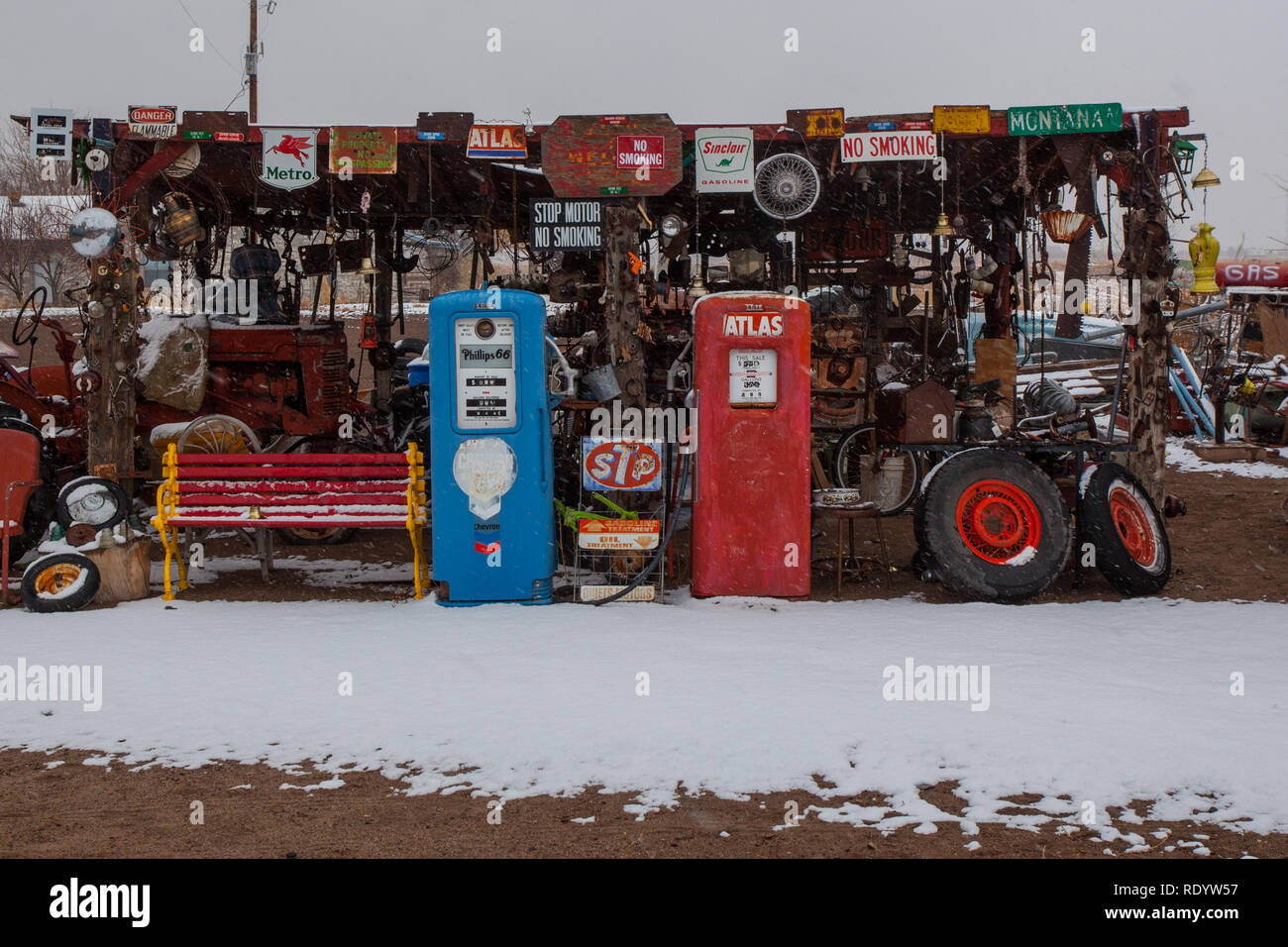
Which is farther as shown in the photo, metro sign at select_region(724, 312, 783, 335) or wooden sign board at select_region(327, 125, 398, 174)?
wooden sign board at select_region(327, 125, 398, 174)

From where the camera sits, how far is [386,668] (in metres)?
5.96

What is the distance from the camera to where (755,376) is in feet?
24.6

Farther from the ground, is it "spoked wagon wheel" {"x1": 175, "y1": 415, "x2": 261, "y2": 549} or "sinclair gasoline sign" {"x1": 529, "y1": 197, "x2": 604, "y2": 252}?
"sinclair gasoline sign" {"x1": 529, "y1": 197, "x2": 604, "y2": 252}

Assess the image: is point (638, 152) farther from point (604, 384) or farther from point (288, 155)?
point (288, 155)

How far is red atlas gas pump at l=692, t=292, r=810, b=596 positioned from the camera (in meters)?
7.47

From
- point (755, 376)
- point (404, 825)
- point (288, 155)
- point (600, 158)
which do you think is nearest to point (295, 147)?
point (288, 155)

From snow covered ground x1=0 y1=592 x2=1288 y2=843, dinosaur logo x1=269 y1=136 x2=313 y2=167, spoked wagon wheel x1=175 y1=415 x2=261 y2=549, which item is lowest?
snow covered ground x1=0 y1=592 x2=1288 y2=843

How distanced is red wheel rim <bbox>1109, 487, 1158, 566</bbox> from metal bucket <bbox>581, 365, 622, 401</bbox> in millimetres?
3764

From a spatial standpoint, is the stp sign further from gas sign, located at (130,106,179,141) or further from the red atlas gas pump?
gas sign, located at (130,106,179,141)

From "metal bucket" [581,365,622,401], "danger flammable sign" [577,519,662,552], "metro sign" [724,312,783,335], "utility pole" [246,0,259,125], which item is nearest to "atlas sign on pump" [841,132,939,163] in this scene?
"metro sign" [724,312,783,335]

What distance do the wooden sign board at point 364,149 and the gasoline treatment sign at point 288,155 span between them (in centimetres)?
18

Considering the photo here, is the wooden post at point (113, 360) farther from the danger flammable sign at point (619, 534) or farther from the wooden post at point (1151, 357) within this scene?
the wooden post at point (1151, 357)

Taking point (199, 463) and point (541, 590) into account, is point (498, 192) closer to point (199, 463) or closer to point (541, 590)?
point (199, 463)

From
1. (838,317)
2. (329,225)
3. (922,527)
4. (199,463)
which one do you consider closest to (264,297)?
(329,225)
